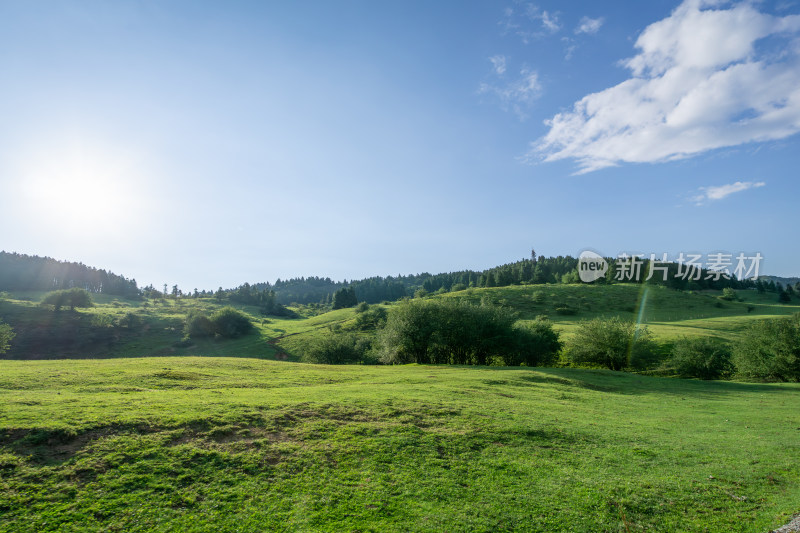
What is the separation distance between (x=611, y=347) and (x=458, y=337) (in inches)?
1061

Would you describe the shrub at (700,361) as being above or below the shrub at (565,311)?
below

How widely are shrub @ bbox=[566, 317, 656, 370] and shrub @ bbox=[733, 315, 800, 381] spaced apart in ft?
41.1

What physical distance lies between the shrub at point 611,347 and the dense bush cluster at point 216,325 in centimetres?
10197

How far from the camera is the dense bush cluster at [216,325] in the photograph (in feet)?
395

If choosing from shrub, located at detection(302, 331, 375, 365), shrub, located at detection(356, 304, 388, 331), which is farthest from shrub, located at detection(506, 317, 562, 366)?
shrub, located at detection(356, 304, 388, 331)

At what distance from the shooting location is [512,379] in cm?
3547

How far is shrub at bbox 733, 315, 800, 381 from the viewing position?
52625mm

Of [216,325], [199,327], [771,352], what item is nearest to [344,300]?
[216,325]

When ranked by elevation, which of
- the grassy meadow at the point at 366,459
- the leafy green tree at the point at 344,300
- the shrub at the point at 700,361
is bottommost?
the shrub at the point at 700,361

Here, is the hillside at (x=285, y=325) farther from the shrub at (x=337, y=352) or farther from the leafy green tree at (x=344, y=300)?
the leafy green tree at (x=344, y=300)

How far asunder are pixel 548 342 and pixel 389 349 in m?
27.6

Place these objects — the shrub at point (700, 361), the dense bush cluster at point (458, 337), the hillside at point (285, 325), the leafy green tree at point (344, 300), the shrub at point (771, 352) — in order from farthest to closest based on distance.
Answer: the leafy green tree at point (344, 300) < the hillside at point (285, 325) < the shrub at point (700, 361) < the dense bush cluster at point (458, 337) < the shrub at point (771, 352)

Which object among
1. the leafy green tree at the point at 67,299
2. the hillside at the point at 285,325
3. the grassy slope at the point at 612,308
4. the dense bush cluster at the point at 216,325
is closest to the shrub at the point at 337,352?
the hillside at the point at 285,325

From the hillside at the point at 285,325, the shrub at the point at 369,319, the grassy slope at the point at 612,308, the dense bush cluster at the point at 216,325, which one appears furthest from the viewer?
the dense bush cluster at the point at 216,325
